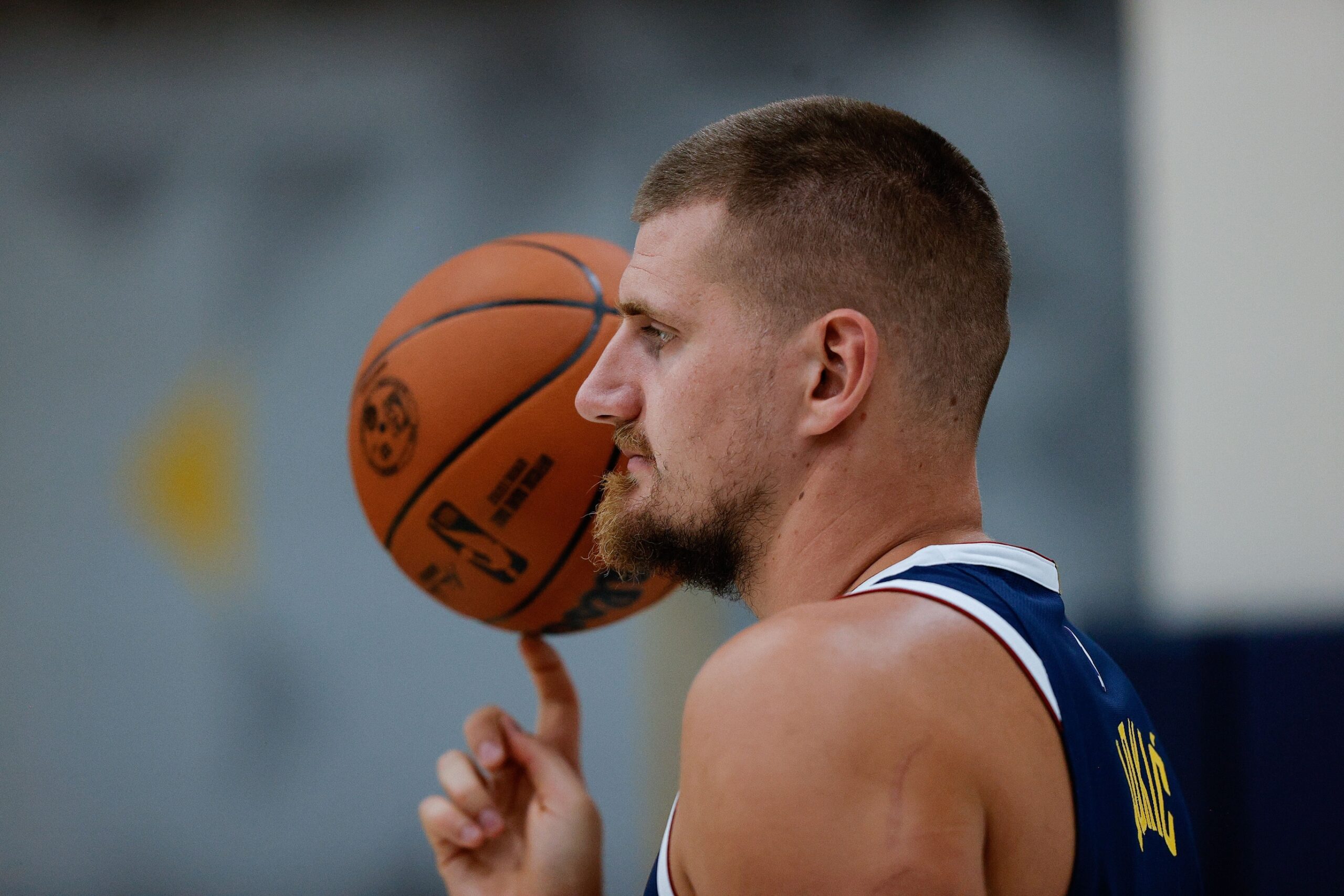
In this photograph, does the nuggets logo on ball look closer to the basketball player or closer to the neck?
the basketball player

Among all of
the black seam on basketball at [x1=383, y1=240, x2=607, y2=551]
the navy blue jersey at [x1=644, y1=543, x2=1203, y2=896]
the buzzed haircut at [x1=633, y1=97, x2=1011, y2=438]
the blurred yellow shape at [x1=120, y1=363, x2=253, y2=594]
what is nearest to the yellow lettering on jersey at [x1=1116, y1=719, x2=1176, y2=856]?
the navy blue jersey at [x1=644, y1=543, x2=1203, y2=896]

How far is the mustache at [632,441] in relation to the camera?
969 millimetres

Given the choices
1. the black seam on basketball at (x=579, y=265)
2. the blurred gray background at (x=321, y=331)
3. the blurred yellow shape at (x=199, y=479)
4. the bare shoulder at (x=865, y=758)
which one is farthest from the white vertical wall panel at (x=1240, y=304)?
the blurred yellow shape at (x=199, y=479)

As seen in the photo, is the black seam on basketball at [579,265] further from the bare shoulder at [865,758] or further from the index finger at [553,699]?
the bare shoulder at [865,758]

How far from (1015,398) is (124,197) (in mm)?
2686

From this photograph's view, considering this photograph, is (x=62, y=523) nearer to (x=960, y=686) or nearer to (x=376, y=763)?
(x=376, y=763)

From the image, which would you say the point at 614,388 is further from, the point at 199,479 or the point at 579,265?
the point at 199,479

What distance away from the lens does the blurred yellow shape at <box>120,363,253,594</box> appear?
9.53ft

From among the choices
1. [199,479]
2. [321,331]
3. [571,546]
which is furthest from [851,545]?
→ [199,479]

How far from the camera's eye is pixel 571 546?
1.23m

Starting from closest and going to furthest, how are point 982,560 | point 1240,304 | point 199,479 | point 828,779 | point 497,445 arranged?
point 828,779 < point 982,560 < point 497,445 < point 1240,304 < point 199,479

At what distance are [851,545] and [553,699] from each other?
0.70 m

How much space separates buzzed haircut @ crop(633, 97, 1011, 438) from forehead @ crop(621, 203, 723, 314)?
13mm

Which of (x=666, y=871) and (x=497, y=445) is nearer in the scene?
(x=666, y=871)
